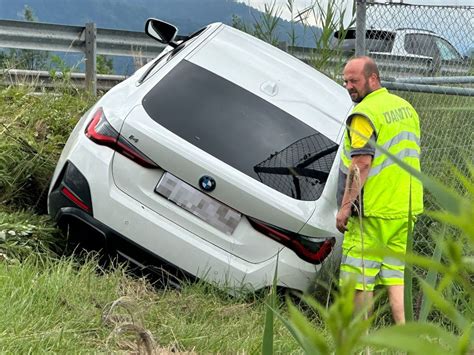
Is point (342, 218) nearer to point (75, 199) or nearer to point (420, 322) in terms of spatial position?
point (75, 199)

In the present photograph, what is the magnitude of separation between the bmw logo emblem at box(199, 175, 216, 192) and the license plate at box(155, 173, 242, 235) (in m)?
0.05

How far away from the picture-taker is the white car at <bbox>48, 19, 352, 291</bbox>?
404 centimetres

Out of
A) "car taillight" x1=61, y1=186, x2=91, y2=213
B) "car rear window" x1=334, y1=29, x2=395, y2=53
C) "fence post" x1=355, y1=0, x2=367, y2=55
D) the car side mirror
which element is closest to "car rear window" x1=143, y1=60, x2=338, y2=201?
"car taillight" x1=61, y1=186, x2=91, y2=213

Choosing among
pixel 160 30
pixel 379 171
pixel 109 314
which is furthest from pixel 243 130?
pixel 109 314

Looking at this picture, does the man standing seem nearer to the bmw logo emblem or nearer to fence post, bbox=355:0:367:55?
the bmw logo emblem

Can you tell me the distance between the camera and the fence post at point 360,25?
5.83m

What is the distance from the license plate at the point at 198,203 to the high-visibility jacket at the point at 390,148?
72 centimetres

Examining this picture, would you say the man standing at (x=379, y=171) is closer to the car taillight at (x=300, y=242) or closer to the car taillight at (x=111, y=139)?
the car taillight at (x=300, y=242)

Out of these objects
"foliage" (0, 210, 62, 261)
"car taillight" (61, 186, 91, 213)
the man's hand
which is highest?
the man's hand

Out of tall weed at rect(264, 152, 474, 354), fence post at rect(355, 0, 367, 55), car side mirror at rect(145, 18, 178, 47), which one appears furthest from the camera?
fence post at rect(355, 0, 367, 55)

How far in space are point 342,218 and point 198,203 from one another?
809mm

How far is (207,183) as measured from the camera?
401 centimetres

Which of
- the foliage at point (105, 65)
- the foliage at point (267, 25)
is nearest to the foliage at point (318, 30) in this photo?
the foliage at point (267, 25)

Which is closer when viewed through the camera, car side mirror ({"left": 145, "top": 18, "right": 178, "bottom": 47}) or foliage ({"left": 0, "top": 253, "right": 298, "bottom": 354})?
foliage ({"left": 0, "top": 253, "right": 298, "bottom": 354})
